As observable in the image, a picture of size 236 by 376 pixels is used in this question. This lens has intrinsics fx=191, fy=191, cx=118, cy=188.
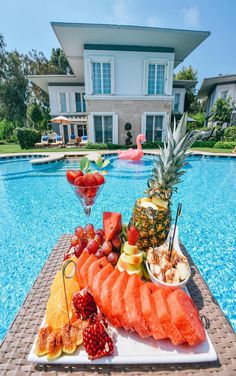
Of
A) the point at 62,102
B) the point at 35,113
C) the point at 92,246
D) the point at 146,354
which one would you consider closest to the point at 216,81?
the point at 62,102

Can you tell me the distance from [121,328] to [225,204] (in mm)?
5948

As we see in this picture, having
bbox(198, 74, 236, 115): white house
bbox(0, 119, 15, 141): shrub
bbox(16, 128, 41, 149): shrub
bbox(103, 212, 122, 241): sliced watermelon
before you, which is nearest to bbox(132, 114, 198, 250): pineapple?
bbox(103, 212, 122, 241): sliced watermelon

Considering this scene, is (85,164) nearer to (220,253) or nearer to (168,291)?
(168,291)

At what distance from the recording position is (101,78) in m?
15.3

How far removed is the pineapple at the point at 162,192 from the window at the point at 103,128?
1529 centimetres

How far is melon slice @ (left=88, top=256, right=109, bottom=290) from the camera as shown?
1580mm

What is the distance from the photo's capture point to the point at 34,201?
6.72 meters

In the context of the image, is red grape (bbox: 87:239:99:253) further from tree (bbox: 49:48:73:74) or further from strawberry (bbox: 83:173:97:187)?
tree (bbox: 49:48:73:74)

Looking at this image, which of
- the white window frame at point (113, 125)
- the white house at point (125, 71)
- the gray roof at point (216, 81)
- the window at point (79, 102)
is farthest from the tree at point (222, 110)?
the window at point (79, 102)

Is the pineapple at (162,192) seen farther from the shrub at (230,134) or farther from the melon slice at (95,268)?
the shrub at (230,134)

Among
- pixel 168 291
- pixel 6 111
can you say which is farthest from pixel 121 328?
pixel 6 111

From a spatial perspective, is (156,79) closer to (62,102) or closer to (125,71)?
(125,71)

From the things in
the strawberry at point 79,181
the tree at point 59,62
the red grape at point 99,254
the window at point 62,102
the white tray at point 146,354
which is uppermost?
the tree at point 59,62

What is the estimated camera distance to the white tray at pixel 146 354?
1193 millimetres
